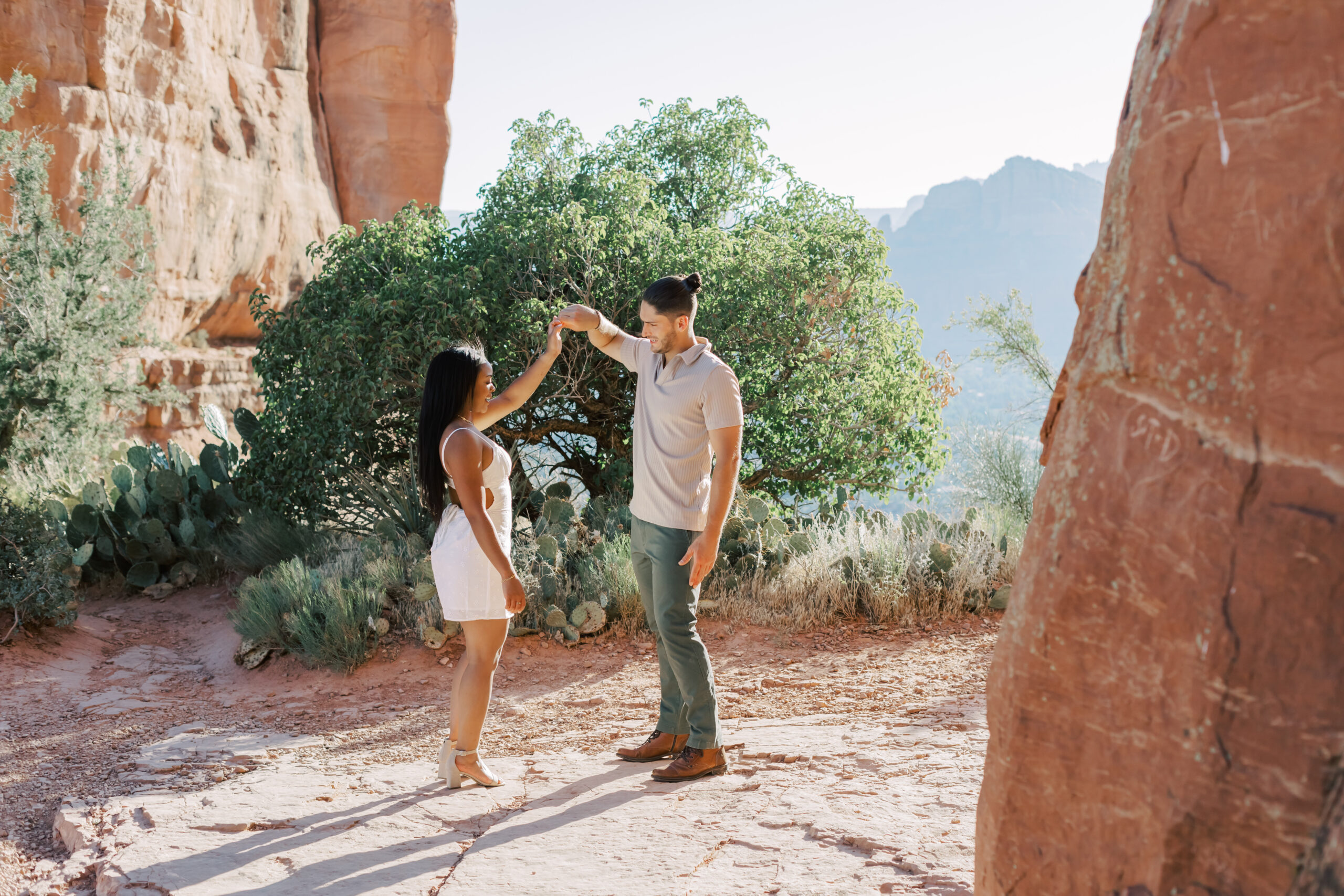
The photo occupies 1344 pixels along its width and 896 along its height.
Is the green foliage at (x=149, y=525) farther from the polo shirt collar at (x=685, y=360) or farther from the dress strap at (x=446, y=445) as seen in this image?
the polo shirt collar at (x=685, y=360)

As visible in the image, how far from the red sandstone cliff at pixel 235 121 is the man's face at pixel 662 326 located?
11925 millimetres

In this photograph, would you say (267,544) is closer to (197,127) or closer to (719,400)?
(719,400)

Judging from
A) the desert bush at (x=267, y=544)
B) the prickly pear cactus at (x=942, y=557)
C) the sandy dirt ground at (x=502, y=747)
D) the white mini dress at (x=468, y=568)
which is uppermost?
the white mini dress at (x=468, y=568)

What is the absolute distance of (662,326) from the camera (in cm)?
383

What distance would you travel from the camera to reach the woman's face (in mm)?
3844

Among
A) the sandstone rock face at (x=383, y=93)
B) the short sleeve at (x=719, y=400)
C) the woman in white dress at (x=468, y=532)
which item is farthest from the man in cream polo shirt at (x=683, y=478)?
the sandstone rock face at (x=383, y=93)

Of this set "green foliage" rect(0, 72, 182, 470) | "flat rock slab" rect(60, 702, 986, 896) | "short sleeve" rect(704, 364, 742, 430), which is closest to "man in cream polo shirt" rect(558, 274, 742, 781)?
"short sleeve" rect(704, 364, 742, 430)

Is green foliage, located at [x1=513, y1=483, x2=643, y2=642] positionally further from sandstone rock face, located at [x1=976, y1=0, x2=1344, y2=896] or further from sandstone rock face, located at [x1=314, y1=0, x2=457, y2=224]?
sandstone rock face, located at [x1=314, y1=0, x2=457, y2=224]

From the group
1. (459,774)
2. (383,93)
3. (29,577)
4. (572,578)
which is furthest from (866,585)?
(383,93)

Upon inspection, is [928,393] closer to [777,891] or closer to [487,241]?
[487,241]

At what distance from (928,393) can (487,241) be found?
14.5 ft

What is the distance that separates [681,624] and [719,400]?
877mm

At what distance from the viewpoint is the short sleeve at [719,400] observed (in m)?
3.71

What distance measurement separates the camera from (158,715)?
567cm
